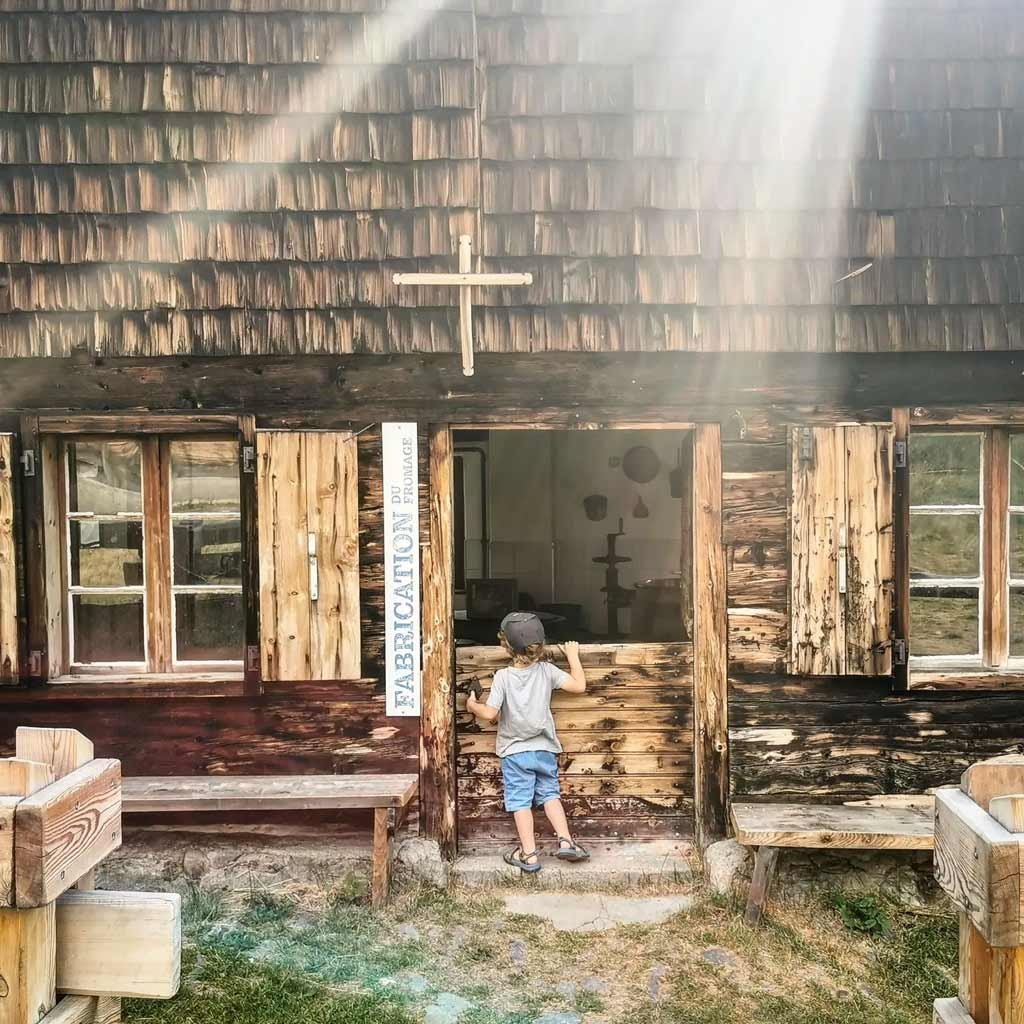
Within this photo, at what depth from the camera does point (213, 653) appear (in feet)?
16.6

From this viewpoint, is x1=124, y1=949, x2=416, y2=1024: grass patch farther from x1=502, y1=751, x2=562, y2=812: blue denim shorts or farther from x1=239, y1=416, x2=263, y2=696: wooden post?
x1=239, y1=416, x2=263, y2=696: wooden post

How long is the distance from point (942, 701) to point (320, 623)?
3324 millimetres

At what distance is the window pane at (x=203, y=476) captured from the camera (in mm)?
5035

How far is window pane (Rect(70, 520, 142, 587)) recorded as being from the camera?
5035 mm

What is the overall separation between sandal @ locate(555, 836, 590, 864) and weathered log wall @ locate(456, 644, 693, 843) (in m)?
0.29

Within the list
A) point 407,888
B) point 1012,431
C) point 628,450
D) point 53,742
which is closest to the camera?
point 53,742

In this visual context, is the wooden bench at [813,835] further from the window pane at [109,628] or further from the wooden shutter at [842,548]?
the window pane at [109,628]

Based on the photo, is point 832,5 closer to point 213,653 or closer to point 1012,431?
point 1012,431

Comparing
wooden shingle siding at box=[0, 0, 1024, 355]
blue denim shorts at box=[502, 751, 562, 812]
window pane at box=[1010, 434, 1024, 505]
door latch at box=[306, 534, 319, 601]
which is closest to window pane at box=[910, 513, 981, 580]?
window pane at box=[1010, 434, 1024, 505]

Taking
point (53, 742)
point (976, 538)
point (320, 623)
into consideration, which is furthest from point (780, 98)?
point (53, 742)

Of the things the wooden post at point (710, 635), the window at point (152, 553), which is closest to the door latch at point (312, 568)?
the window at point (152, 553)

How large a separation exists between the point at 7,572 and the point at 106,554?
0.48 meters

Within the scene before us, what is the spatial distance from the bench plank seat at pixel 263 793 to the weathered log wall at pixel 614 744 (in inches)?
20.6

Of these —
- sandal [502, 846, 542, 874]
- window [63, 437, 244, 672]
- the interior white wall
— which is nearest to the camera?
sandal [502, 846, 542, 874]
